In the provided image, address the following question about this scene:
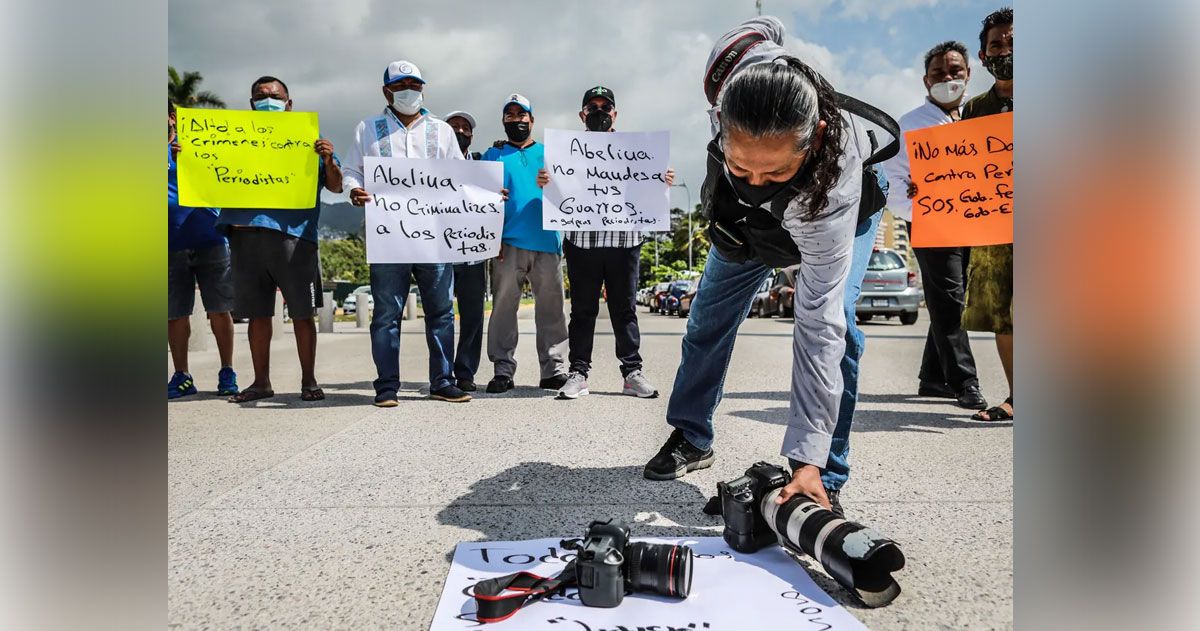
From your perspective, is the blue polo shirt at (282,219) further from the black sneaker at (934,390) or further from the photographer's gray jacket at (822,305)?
the black sneaker at (934,390)

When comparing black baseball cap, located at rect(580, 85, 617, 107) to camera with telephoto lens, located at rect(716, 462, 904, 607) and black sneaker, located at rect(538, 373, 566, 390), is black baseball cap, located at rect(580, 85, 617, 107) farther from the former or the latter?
camera with telephoto lens, located at rect(716, 462, 904, 607)

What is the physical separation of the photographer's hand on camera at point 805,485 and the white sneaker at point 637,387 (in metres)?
3.19

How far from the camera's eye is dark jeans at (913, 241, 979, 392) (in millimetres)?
4566

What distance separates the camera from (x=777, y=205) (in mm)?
1904

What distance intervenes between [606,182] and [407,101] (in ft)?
4.89

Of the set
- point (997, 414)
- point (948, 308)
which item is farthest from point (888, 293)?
point (997, 414)

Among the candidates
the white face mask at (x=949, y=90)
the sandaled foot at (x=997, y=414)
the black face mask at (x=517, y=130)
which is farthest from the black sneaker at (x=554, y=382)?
the white face mask at (x=949, y=90)

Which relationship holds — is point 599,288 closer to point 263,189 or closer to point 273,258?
point 273,258

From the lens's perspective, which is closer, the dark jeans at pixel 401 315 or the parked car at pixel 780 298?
the dark jeans at pixel 401 315

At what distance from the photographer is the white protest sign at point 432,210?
4839 mm

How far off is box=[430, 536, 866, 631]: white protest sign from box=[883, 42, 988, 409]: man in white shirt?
9.93ft
